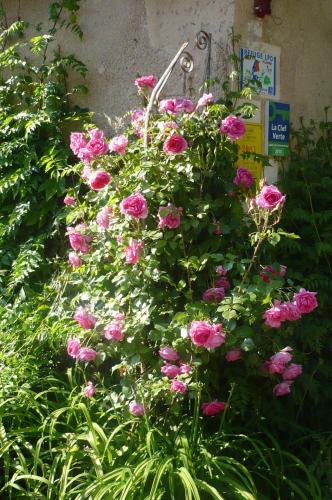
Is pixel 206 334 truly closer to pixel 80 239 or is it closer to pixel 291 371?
pixel 291 371

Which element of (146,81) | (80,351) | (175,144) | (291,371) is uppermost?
(146,81)

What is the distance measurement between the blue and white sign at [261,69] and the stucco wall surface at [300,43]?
0.08 metres

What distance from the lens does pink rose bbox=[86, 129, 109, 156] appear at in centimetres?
305

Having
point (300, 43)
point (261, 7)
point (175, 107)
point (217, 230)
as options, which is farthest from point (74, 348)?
point (300, 43)

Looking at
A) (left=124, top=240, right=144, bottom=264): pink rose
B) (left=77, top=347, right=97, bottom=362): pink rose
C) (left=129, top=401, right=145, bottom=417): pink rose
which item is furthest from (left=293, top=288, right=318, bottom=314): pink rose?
(left=77, top=347, right=97, bottom=362): pink rose

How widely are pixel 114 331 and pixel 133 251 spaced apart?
35cm

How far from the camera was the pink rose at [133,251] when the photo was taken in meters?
2.90

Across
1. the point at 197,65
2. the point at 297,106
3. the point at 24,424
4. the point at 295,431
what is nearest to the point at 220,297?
the point at 295,431

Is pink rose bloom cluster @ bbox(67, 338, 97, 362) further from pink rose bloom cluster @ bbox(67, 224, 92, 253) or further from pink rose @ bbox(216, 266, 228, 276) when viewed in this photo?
pink rose @ bbox(216, 266, 228, 276)

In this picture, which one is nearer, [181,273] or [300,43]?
[181,273]

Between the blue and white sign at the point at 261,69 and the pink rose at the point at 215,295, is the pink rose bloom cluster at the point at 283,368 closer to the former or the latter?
the pink rose at the point at 215,295

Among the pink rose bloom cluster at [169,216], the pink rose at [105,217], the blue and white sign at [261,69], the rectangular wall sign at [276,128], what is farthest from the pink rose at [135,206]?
the rectangular wall sign at [276,128]

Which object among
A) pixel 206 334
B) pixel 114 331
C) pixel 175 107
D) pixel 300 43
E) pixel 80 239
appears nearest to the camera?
pixel 206 334

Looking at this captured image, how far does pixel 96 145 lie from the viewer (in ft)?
10.0
